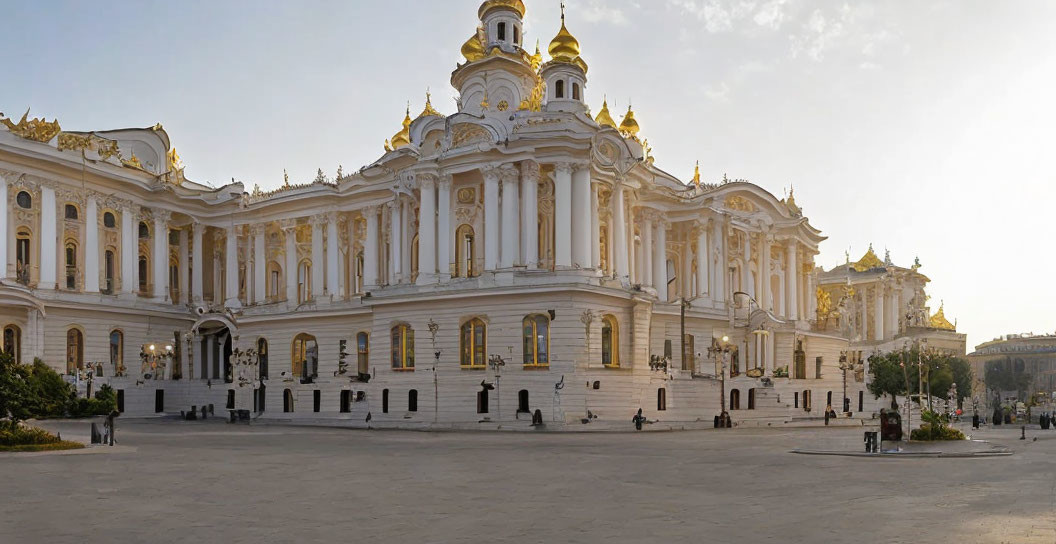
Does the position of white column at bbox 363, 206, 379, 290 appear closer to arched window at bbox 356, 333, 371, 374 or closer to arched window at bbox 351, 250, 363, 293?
arched window at bbox 351, 250, 363, 293

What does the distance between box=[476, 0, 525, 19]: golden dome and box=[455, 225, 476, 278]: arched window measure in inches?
723

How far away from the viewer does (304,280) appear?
242ft

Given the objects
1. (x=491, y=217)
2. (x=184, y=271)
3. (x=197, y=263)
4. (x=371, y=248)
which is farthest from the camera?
(x=197, y=263)

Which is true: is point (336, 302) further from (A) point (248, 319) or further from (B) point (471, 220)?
(B) point (471, 220)

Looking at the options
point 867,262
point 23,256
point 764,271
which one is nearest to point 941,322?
point 867,262

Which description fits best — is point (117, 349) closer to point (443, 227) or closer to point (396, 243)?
point (396, 243)

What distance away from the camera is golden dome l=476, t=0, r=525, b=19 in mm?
67062

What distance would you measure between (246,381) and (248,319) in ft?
22.9

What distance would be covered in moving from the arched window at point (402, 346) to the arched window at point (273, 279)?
924 inches

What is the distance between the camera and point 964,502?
733 inches

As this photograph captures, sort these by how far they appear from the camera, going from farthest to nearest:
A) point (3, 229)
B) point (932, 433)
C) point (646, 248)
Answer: point (646, 248)
point (3, 229)
point (932, 433)

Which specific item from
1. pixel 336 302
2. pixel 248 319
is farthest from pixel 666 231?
pixel 248 319

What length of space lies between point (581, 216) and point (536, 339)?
821cm

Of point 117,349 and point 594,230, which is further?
point 117,349
